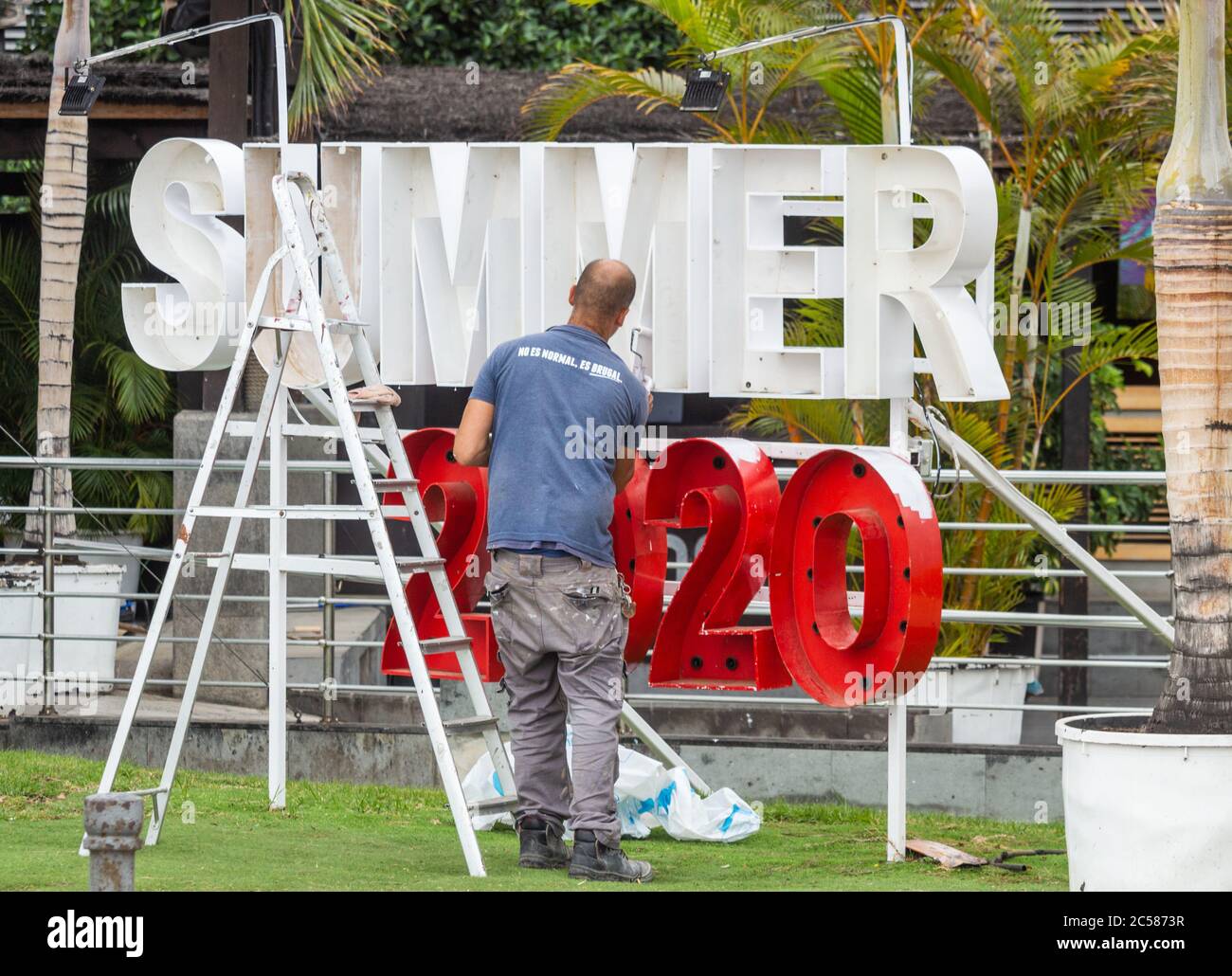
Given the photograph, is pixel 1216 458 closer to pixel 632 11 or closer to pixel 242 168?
pixel 242 168

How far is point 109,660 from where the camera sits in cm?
1041

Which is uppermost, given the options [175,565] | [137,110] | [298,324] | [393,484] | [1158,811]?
[137,110]

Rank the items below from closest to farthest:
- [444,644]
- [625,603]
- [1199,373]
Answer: [1199,373] → [625,603] → [444,644]

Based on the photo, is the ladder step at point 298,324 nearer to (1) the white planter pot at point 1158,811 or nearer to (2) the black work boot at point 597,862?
(2) the black work boot at point 597,862

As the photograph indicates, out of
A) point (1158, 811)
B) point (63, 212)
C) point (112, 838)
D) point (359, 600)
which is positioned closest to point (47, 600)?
point (359, 600)

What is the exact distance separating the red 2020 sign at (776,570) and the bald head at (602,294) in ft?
3.18

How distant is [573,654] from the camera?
618cm

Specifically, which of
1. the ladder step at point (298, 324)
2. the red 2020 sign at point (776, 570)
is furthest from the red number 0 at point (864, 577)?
the ladder step at point (298, 324)

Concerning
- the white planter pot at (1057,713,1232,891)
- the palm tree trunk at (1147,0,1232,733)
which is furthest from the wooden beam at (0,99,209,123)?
the white planter pot at (1057,713,1232,891)

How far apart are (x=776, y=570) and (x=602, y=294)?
1.38 m

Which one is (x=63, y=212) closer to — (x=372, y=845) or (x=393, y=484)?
(x=393, y=484)

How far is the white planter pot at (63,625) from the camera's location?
9898mm
